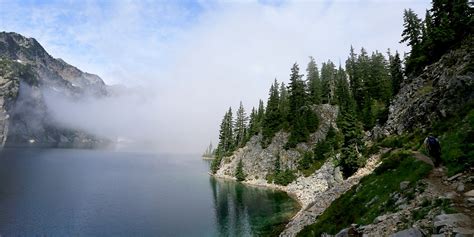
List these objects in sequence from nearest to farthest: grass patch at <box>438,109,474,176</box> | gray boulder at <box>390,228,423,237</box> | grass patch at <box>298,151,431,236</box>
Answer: gray boulder at <box>390,228,423,237</box>, grass patch at <box>438,109,474,176</box>, grass patch at <box>298,151,431,236</box>

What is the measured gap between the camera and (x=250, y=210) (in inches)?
2724

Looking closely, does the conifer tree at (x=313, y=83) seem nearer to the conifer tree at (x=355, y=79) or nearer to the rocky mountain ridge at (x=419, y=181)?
the conifer tree at (x=355, y=79)

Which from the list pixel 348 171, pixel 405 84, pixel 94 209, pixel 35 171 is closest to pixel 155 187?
pixel 94 209

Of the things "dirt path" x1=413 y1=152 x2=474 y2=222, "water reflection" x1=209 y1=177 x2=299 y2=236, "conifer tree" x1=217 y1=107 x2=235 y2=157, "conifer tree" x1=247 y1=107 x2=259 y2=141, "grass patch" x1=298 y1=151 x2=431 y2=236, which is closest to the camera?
"dirt path" x1=413 y1=152 x2=474 y2=222

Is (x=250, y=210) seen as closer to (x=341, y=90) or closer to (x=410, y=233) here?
(x=410, y=233)

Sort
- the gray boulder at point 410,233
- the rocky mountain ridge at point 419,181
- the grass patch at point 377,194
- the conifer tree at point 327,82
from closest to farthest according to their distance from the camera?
the gray boulder at point 410,233 → the rocky mountain ridge at point 419,181 → the grass patch at point 377,194 → the conifer tree at point 327,82

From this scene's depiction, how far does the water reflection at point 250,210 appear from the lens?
177ft

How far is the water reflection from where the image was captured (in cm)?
5397

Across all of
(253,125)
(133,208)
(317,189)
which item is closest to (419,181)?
(133,208)

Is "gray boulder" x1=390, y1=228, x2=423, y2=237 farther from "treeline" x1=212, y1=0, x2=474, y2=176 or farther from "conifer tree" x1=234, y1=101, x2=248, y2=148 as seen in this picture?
"conifer tree" x1=234, y1=101, x2=248, y2=148

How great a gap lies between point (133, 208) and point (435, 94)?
59.1 metres

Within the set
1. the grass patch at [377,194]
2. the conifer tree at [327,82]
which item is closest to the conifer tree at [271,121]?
the conifer tree at [327,82]

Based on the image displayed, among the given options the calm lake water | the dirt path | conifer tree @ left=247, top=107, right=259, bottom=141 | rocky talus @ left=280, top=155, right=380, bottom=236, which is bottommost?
the calm lake water

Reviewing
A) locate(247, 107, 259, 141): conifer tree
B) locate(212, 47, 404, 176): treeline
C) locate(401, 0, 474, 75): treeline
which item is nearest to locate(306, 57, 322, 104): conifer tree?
locate(212, 47, 404, 176): treeline
